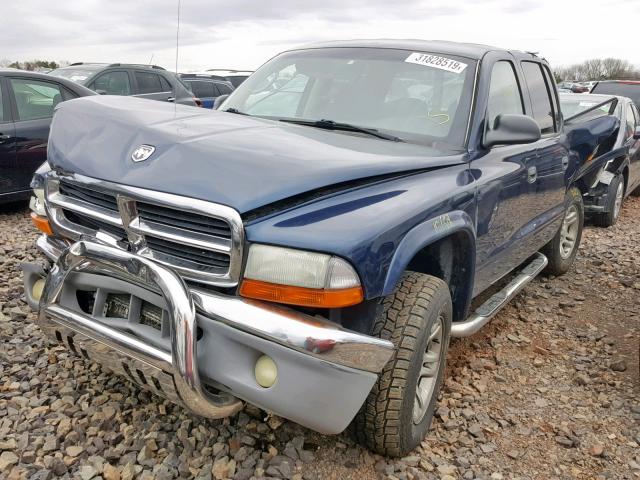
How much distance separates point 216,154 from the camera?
7.22 ft

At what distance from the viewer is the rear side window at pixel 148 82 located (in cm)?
949

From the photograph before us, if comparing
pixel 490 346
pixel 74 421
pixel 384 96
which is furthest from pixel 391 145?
pixel 74 421

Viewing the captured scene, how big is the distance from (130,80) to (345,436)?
8231mm

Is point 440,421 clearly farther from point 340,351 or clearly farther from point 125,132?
point 125,132

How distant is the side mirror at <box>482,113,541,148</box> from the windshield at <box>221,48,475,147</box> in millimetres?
162

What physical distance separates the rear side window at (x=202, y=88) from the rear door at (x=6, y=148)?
682cm

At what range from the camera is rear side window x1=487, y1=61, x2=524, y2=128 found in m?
3.28

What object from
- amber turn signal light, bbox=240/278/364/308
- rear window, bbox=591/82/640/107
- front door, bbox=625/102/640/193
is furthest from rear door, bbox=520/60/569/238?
rear window, bbox=591/82/640/107

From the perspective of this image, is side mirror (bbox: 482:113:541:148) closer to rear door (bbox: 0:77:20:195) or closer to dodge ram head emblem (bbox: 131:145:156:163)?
dodge ram head emblem (bbox: 131:145:156:163)

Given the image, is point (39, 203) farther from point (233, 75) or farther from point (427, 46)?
point (233, 75)

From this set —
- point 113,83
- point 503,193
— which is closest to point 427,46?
point 503,193

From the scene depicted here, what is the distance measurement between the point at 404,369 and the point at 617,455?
3.99 ft

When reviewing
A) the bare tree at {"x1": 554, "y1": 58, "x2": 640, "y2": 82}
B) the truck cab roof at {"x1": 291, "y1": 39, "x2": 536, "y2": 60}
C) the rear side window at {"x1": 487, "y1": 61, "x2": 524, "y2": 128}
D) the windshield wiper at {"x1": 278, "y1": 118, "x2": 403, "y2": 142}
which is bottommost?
the bare tree at {"x1": 554, "y1": 58, "x2": 640, "y2": 82}

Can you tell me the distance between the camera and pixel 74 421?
2.65 meters
